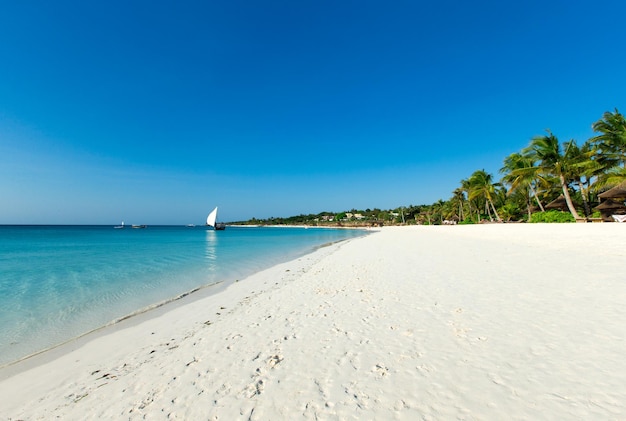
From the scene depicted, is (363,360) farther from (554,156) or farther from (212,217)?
(212,217)

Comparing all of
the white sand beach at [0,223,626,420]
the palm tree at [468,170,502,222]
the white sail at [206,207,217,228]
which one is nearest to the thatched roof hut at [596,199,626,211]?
the palm tree at [468,170,502,222]

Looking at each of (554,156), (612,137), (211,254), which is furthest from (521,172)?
(211,254)

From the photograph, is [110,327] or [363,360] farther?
[110,327]

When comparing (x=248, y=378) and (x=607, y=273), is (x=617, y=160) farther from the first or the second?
(x=248, y=378)

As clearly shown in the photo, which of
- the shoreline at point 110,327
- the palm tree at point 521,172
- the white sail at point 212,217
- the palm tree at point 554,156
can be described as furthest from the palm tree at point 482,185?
the white sail at point 212,217

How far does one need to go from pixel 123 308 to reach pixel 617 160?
34.6 metres

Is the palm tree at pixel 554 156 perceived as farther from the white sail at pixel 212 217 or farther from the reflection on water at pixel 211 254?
the white sail at pixel 212 217

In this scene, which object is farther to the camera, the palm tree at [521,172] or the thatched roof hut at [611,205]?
the palm tree at [521,172]

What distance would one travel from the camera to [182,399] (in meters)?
2.90

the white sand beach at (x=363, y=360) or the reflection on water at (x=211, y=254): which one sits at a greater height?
the white sand beach at (x=363, y=360)

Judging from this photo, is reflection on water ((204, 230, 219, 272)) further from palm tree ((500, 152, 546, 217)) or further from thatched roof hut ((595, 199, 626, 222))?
thatched roof hut ((595, 199, 626, 222))

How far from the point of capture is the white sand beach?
8.45ft

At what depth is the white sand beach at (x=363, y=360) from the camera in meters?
2.58

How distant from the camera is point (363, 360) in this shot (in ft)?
11.2
